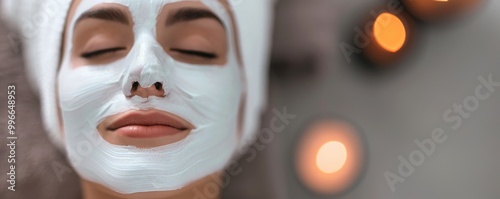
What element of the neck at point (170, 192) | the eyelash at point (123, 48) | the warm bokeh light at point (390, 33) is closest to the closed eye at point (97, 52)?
the eyelash at point (123, 48)

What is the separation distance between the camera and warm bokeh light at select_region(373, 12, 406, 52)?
905mm

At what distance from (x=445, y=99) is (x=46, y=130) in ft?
2.13

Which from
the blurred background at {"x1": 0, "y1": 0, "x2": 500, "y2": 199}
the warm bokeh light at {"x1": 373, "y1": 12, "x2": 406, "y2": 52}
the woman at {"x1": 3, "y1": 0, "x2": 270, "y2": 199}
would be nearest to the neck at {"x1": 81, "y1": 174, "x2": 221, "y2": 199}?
the woman at {"x1": 3, "y1": 0, "x2": 270, "y2": 199}

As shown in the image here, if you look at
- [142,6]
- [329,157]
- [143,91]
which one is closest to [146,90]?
[143,91]

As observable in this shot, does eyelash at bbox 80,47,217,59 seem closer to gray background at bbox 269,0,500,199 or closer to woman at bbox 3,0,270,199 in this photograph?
woman at bbox 3,0,270,199

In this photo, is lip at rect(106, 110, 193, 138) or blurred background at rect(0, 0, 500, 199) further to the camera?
blurred background at rect(0, 0, 500, 199)

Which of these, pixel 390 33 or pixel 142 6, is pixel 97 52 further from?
pixel 390 33

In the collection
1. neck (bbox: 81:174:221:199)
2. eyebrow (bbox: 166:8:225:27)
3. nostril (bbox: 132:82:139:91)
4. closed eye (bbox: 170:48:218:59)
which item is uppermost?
eyebrow (bbox: 166:8:225:27)

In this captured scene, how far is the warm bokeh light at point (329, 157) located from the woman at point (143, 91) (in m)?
0.19

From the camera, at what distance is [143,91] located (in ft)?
2.25

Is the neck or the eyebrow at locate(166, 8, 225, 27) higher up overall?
the eyebrow at locate(166, 8, 225, 27)

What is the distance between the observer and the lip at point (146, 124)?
69 centimetres

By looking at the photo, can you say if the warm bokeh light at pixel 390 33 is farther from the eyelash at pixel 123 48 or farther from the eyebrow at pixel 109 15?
the eyebrow at pixel 109 15

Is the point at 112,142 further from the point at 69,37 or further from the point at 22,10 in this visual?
the point at 22,10
